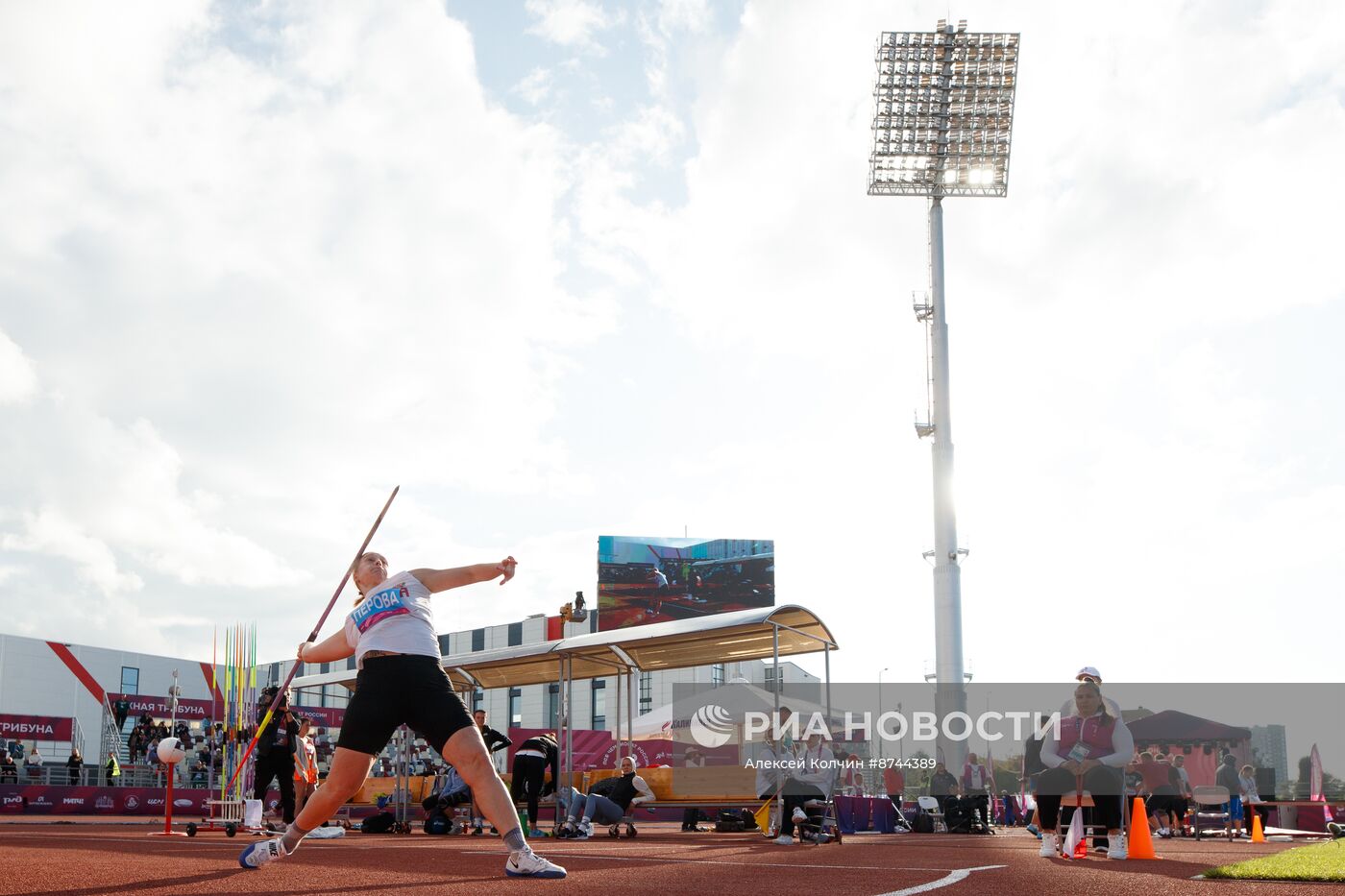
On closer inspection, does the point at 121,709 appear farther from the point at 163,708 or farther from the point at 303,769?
the point at 303,769

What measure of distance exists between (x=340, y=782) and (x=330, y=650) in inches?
31.6

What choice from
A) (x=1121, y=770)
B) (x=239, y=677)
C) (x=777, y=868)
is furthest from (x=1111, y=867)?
(x=239, y=677)

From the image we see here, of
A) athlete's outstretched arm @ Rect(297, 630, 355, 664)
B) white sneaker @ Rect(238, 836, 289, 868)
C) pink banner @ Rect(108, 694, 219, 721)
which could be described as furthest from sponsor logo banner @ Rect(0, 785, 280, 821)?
athlete's outstretched arm @ Rect(297, 630, 355, 664)

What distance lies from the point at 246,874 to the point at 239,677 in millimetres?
12710

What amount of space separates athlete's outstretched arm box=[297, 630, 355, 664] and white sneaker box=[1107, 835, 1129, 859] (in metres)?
6.90

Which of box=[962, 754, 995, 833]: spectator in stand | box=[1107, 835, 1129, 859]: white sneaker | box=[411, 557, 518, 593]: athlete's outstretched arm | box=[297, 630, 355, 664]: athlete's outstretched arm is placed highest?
box=[411, 557, 518, 593]: athlete's outstretched arm

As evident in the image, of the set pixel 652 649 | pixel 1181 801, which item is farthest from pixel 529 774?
pixel 1181 801

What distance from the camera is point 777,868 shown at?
8039mm

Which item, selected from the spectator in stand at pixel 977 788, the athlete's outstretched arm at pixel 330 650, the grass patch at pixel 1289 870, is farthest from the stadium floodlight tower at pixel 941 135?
the athlete's outstretched arm at pixel 330 650

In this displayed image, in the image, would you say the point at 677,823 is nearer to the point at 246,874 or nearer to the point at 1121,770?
the point at 1121,770

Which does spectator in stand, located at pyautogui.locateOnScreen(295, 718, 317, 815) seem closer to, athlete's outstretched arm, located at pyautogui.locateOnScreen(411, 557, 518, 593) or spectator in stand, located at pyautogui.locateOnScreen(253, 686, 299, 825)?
spectator in stand, located at pyautogui.locateOnScreen(253, 686, 299, 825)

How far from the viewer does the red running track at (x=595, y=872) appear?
5.76 meters

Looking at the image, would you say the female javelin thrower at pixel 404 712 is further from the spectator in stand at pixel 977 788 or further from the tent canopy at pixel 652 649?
the spectator in stand at pixel 977 788

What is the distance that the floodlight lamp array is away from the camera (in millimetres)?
43875
